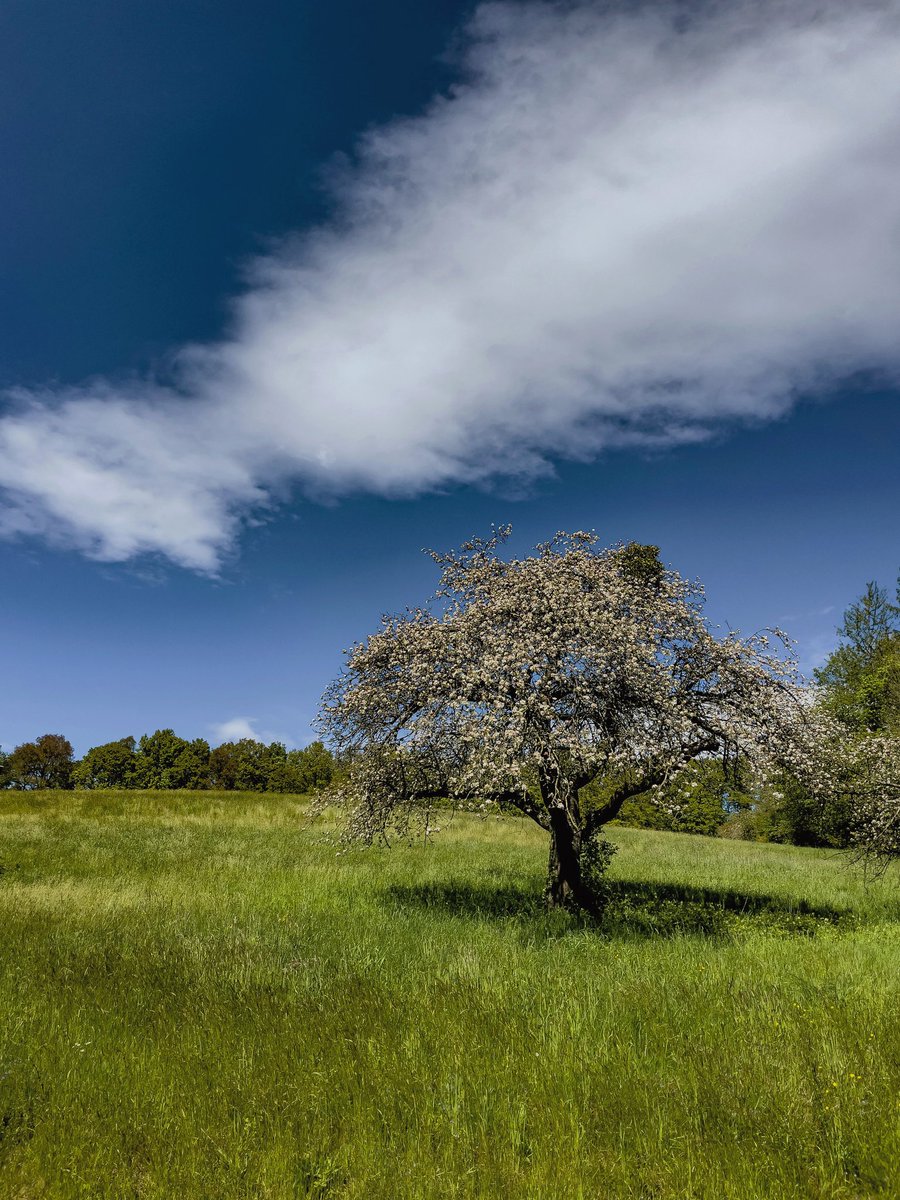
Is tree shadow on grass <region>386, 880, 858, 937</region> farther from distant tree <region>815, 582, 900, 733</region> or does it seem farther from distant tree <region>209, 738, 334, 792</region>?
distant tree <region>209, 738, 334, 792</region>

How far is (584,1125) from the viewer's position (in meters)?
5.35

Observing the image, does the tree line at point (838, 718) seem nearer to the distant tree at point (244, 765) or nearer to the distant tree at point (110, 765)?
the distant tree at point (244, 765)

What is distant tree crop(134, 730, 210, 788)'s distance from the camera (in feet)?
338

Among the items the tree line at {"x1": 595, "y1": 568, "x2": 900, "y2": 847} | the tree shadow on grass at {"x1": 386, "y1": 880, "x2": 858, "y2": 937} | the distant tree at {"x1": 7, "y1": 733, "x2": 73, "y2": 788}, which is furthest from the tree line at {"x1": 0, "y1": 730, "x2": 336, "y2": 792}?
the tree shadow on grass at {"x1": 386, "y1": 880, "x2": 858, "y2": 937}

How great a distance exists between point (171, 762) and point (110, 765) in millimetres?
10775

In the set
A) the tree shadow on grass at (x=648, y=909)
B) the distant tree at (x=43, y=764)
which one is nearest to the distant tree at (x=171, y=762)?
the distant tree at (x=43, y=764)

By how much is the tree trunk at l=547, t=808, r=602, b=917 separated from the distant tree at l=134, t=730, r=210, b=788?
100 m

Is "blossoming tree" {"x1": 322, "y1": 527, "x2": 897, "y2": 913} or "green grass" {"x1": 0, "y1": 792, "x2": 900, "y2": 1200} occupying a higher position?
"blossoming tree" {"x1": 322, "y1": 527, "x2": 897, "y2": 913}

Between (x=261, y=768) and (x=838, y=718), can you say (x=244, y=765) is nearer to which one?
(x=261, y=768)

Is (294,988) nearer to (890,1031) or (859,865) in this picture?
(890,1031)

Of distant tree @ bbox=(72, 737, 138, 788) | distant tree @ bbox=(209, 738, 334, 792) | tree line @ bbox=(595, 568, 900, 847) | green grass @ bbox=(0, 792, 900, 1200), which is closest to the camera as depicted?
green grass @ bbox=(0, 792, 900, 1200)

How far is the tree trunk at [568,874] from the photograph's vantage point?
1385cm

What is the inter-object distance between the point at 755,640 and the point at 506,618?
6219 mm

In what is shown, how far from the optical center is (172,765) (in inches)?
4090
